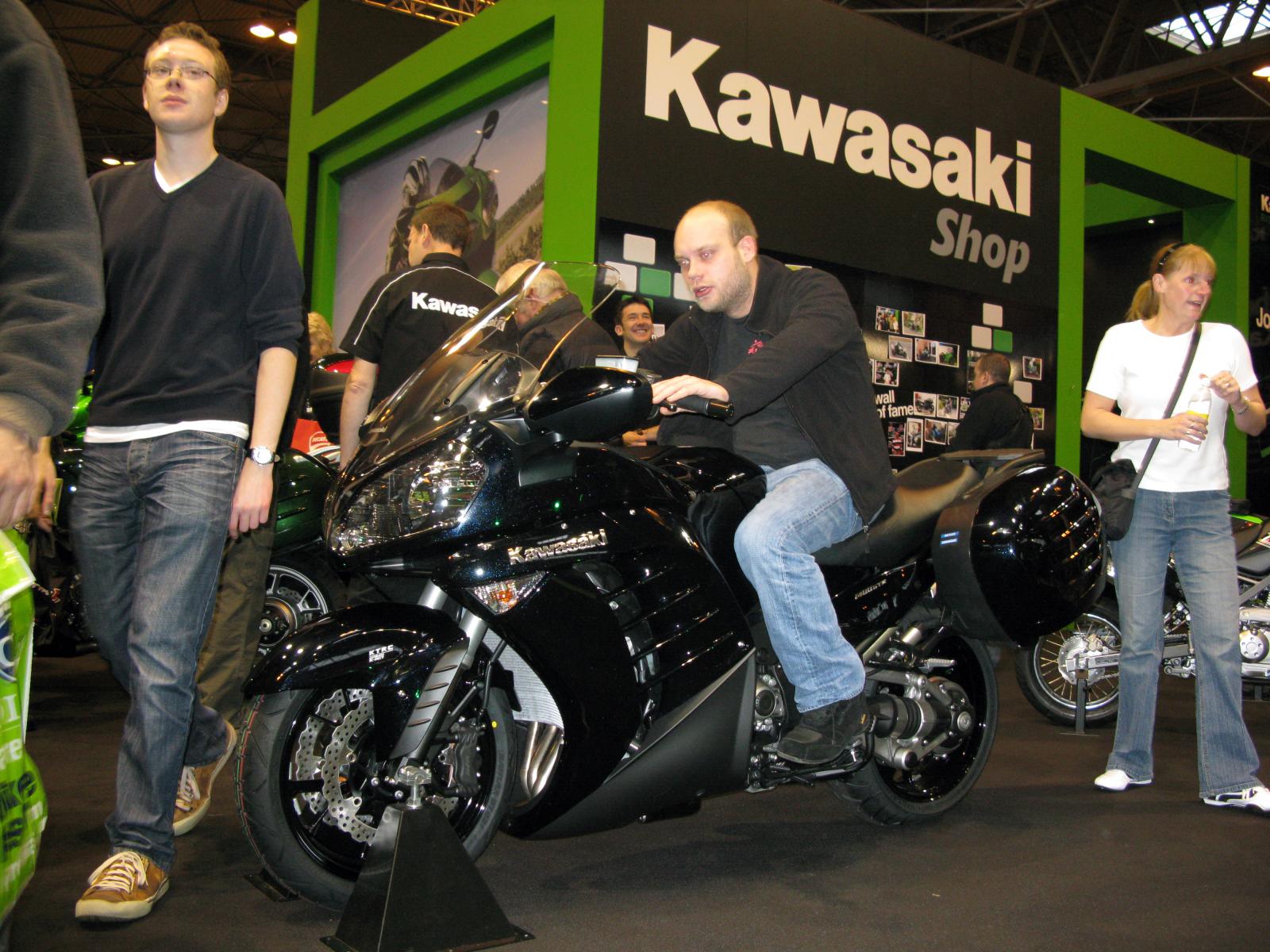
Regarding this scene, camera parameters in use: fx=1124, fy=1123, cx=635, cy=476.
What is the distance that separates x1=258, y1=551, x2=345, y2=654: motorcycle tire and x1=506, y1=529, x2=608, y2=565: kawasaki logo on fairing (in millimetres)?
2754

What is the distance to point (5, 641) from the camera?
0.89 metres

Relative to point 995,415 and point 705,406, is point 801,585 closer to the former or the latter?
point 705,406

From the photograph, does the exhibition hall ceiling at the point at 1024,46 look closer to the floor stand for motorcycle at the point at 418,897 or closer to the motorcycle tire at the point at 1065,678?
the motorcycle tire at the point at 1065,678

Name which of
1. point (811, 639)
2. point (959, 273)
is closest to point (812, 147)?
point (959, 273)

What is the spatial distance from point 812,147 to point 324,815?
20.1 feet

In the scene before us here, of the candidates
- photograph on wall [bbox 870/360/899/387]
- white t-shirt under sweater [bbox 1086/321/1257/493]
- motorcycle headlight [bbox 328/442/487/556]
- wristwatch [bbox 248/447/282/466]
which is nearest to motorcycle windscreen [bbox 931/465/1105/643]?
white t-shirt under sweater [bbox 1086/321/1257/493]

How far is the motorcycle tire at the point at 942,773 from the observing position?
316 centimetres

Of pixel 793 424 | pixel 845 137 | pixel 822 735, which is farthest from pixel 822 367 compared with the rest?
pixel 845 137

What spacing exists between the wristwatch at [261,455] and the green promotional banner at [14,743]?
1.56m

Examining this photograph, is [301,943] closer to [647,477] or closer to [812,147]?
[647,477]

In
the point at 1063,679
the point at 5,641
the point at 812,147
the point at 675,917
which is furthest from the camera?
the point at 812,147

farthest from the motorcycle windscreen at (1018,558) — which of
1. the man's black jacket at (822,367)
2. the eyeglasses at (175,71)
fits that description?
the eyeglasses at (175,71)

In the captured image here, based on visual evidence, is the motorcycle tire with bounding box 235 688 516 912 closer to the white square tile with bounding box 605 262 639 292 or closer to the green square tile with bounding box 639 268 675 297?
the white square tile with bounding box 605 262 639 292

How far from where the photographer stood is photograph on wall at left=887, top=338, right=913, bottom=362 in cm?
806
